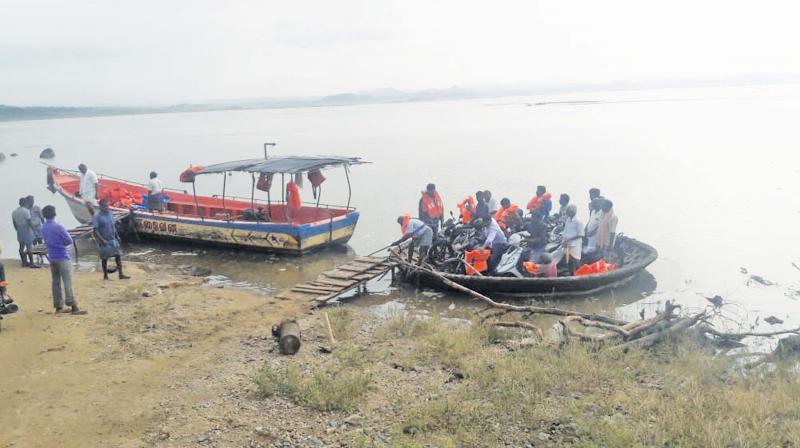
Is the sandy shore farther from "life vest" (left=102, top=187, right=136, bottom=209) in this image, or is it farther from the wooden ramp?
"life vest" (left=102, top=187, right=136, bottom=209)

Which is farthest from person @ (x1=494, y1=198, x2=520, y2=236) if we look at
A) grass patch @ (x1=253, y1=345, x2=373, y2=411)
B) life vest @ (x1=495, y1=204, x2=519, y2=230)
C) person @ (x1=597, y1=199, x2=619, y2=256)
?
grass patch @ (x1=253, y1=345, x2=373, y2=411)

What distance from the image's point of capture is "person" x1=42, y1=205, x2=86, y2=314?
8953 mm

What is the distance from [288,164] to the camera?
1523cm

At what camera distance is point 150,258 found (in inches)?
640

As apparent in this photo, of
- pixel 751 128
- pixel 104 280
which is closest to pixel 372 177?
pixel 104 280

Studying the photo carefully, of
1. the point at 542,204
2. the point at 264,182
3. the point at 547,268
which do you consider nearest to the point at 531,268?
the point at 547,268

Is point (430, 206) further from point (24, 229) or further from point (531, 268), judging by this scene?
point (24, 229)

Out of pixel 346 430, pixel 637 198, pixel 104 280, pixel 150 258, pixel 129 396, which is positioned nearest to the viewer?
pixel 346 430

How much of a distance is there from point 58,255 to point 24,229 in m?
5.14

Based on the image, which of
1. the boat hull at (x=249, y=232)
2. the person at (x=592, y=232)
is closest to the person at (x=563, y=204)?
the person at (x=592, y=232)

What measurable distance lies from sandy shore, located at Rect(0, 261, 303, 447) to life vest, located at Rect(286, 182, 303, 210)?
3.88 metres

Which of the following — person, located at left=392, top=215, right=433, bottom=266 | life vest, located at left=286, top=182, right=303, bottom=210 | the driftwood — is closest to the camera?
the driftwood

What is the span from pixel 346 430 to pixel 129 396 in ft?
9.09

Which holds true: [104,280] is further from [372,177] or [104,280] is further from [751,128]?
[751,128]
